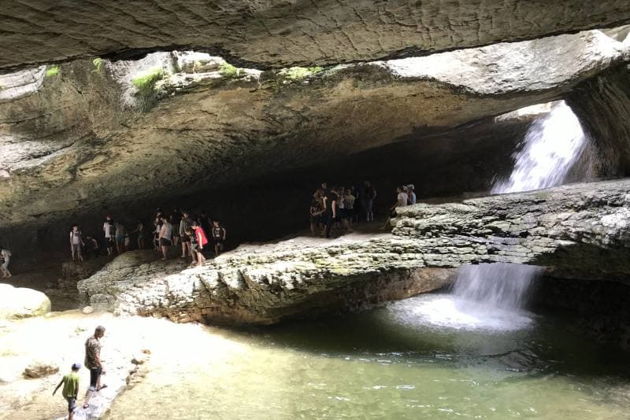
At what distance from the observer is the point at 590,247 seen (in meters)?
9.02

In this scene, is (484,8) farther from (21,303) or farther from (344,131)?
(21,303)

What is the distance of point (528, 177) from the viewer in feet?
52.7

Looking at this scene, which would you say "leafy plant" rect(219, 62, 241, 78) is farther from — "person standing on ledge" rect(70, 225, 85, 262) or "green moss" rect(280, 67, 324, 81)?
"person standing on ledge" rect(70, 225, 85, 262)

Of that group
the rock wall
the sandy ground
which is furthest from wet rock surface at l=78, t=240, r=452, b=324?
the rock wall

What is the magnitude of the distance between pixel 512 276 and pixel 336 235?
5922mm

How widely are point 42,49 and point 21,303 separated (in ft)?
39.7

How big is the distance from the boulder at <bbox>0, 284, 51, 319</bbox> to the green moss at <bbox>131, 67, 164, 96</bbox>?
6.75 m

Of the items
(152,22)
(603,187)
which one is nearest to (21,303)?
(152,22)

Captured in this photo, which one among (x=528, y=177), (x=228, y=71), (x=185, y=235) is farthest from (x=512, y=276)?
(x=228, y=71)

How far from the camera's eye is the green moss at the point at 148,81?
35.9 feet

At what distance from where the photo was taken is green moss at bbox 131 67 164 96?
10.9 m

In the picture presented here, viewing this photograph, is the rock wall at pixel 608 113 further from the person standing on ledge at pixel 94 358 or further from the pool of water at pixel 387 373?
the person standing on ledge at pixel 94 358

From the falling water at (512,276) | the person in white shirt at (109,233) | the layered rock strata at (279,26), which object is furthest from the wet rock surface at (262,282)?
the layered rock strata at (279,26)

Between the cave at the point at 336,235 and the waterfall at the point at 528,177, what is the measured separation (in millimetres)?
75
